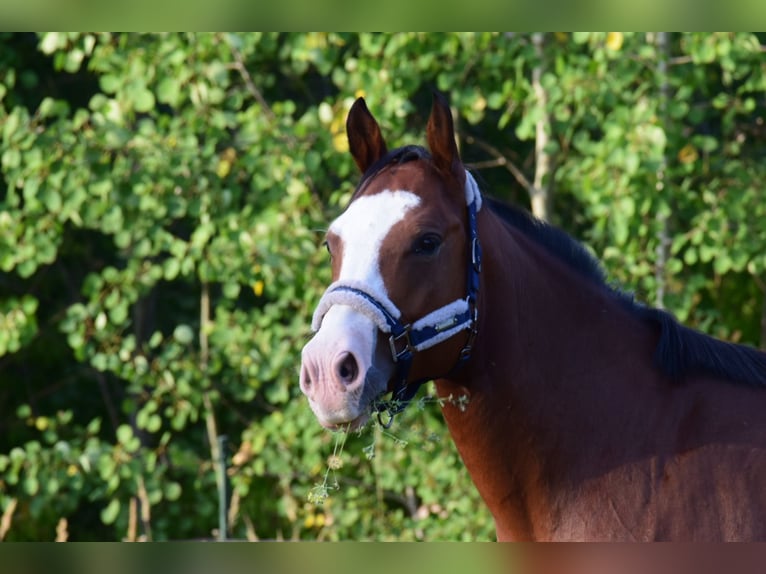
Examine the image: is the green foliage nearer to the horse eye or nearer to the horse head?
the horse head

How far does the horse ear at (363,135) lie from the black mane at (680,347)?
46 cm

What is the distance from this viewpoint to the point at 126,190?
5164 millimetres

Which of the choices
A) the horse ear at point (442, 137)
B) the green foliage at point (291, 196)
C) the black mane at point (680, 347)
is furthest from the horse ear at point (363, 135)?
the green foliage at point (291, 196)

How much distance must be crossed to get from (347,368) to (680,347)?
79 cm

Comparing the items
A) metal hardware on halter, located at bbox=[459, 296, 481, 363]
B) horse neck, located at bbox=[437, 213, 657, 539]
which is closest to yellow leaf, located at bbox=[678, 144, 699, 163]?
horse neck, located at bbox=[437, 213, 657, 539]

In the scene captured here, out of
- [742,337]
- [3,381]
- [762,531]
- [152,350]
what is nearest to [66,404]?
[3,381]

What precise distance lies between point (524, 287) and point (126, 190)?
132 inches

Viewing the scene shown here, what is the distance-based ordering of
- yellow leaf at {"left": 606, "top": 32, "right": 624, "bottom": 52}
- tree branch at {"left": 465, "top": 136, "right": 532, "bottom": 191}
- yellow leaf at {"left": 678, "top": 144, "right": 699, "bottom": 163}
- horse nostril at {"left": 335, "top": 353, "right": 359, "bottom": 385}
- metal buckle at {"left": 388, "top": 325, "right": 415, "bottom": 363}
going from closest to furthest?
1. horse nostril at {"left": 335, "top": 353, "right": 359, "bottom": 385}
2. metal buckle at {"left": 388, "top": 325, "right": 415, "bottom": 363}
3. yellow leaf at {"left": 606, "top": 32, "right": 624, "bottom": 52}
4. yellow leaf at {"left": 678, "top": 144, "right": 699, "bottom": 163}
5. tree branch at {"left": 465, "top": 136, "right": 532, "bottom": 191}

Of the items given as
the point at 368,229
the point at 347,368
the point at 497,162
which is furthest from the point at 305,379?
the point at 497,162

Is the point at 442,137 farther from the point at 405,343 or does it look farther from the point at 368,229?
the point at 405,343

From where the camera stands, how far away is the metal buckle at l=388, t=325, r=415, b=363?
2.12 meters

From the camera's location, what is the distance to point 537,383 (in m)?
2.23

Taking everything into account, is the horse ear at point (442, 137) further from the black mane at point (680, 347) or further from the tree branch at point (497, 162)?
the tree branch at point (497, 162)

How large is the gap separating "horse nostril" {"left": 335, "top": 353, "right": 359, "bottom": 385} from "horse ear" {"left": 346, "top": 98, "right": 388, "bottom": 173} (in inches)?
25.2
